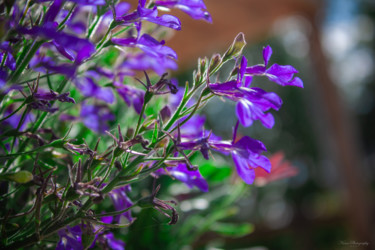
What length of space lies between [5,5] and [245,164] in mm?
201

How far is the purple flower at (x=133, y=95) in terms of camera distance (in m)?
0.41

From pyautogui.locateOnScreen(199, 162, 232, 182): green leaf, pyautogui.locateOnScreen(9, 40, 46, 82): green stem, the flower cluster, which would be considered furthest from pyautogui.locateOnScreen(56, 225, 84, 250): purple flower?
pyautogui.locateOnScreen(199, 162, 232, 182): green leaf

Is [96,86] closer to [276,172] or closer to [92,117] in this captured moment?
[92,117]

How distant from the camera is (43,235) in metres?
0.29

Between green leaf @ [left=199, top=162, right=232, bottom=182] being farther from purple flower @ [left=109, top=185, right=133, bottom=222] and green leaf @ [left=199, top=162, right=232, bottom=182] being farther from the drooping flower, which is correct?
purple flower @ [left=109, top=185, right=133, bottom=222]

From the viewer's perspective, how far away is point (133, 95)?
1.37ft

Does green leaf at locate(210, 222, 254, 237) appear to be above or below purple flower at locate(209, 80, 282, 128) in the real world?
below

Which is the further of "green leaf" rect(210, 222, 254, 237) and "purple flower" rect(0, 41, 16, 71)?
"green leaf" rect(210, 222, 254, 237)

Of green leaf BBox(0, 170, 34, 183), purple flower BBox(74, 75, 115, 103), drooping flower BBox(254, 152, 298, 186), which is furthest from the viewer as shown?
drooping flower BBox(254, 152, 298, 186)

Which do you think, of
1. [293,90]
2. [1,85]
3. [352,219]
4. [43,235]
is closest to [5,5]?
[1,85]

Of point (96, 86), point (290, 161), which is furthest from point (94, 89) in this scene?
point (290, 161)

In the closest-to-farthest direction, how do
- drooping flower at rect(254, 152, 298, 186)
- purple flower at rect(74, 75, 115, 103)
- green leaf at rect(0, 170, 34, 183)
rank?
green leaf at rect(0, 170, 34, 183) < purple flower at rect(74, 75, 115, 103) < drooping flower at rect(254, 152, 298, 186)

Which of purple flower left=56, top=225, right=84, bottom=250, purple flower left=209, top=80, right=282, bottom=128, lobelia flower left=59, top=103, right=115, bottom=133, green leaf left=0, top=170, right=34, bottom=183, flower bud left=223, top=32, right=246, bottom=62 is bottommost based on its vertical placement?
purple flower left=56, top=225, right=84, bottom=250

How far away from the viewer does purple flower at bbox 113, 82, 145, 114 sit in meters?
0.41
